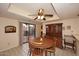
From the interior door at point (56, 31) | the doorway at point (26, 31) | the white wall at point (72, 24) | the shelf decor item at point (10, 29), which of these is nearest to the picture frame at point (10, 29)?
the shelf decor item at point (10, 29)

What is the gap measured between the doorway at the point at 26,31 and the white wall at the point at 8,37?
9 cm

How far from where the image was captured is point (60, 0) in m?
1.78

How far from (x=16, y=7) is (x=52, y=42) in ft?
2.80

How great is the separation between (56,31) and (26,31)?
53cm

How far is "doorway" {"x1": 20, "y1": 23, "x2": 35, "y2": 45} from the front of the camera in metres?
1.90

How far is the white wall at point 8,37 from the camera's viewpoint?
1.84m

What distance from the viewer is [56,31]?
6.23ft

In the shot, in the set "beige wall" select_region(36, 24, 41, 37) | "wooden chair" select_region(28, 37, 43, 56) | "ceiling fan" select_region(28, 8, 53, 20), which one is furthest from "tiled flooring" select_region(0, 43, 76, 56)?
"ceiling fan" select_region(28, 8, 53, 20)

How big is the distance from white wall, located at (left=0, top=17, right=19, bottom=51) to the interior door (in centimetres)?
55

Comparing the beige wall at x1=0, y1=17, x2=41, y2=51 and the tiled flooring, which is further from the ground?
the beige wall at x1=0, y1=17, x2=41, y2=51

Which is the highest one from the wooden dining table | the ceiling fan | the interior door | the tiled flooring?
the ceiling fan

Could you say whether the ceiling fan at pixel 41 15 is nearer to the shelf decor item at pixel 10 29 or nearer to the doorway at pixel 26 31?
the doorway at pixel 26 31

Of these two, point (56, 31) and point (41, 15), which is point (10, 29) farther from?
point (56, 31)

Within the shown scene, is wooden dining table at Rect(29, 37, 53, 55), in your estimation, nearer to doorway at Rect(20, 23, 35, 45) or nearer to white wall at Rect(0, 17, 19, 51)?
doorway at Rect(20, 23, 35, 45)
